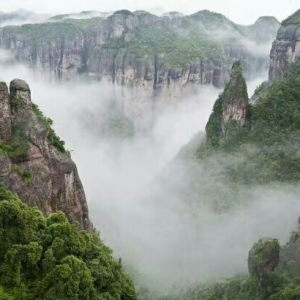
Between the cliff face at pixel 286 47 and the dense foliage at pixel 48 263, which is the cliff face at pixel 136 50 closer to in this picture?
the cliff face at pixel 286 47

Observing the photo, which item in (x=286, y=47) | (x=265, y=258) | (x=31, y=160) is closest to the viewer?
(x=31, y=160)

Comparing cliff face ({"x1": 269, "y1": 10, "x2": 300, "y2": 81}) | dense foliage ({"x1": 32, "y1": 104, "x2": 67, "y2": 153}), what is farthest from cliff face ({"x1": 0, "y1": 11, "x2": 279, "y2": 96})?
dense foliage ({"x1": 32, "y1": 104, "x2": 67, "y2": 153})

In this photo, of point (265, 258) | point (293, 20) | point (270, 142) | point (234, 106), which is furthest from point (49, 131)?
point (293, 20)

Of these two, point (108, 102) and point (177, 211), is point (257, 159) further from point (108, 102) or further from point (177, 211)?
point (108, 102)

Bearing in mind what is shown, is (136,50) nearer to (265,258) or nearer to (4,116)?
(265,258)

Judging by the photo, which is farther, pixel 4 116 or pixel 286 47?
pixel 286 47

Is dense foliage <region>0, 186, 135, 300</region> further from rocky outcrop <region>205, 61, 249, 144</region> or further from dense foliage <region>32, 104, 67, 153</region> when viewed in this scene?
rocky outcrop <region>205, 61, 249, 144</region>
